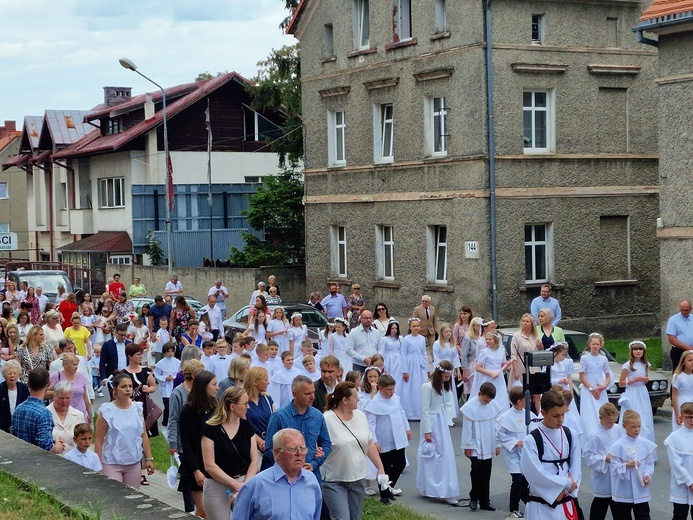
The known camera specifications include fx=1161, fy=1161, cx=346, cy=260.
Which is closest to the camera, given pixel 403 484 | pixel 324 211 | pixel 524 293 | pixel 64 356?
pixel 64 356

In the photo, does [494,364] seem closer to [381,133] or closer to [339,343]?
[339,343]

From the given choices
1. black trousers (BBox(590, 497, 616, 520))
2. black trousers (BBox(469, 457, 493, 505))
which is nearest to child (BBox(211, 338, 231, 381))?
black trousers (BBox(469, 457, 493, 505))

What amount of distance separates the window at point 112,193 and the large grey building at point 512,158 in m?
23.1

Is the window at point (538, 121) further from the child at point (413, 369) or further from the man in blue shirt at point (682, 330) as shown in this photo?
the child at point (413, 369)

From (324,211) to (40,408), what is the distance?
2479cm

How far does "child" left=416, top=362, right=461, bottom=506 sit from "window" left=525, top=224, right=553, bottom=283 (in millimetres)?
15757

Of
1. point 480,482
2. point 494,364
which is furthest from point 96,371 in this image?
point 480,482

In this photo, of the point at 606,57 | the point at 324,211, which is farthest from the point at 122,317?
the point at 606,57

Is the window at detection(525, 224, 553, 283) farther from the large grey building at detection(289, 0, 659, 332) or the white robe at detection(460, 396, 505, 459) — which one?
the white robe at detection(460, 396, 505, 459)

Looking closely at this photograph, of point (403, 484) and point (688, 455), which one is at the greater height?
point (688, 455)

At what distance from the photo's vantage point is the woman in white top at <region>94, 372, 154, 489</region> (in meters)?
10.6

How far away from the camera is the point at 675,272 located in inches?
900

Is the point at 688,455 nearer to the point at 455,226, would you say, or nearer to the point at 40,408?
→ the point at 40,408

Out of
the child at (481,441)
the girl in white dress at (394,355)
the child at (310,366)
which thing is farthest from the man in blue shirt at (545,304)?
the child at (481,441)
